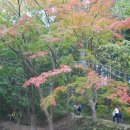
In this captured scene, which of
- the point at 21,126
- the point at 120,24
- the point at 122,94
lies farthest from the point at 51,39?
the point at 21,126

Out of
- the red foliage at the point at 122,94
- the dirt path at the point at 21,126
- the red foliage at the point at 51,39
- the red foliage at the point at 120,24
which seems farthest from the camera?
the dirt path at the point at 21,126

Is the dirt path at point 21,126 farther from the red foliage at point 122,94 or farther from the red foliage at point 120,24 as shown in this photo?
the red foliage at point 120,24

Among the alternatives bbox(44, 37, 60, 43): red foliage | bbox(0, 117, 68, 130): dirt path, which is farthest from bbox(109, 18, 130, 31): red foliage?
bbox(0, 117, 68, 130): dirt path

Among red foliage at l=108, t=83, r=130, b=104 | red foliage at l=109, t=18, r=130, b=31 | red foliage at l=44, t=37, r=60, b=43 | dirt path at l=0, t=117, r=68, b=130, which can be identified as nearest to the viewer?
red foliage at l=108, t=83, r=130, b=104

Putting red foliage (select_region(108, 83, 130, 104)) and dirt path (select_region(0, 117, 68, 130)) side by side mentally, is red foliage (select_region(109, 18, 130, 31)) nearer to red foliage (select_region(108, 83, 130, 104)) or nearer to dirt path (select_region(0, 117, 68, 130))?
red foliage (select_region(108, 83, 130, 104))

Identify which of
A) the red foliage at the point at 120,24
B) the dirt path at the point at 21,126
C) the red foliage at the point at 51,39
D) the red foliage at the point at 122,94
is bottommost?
the dirt path at the point at 21,126

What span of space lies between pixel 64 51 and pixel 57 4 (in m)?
4.03

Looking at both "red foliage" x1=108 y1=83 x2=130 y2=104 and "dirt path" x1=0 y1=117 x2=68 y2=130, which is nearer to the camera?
"red foliage" x1=108 y1=83 x2=130 y2=104

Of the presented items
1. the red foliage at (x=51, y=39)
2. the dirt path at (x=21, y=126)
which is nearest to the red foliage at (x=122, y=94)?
Answer: the red foliage at (x=51, y=39)

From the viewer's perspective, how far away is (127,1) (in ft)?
55.2

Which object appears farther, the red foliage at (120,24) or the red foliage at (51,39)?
the red foliage at (51,39)

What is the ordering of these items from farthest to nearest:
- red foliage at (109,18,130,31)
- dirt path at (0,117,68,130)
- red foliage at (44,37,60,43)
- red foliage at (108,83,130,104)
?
1. dirt path at (0,117,68,130)
2. red foliage at (44,37,60,43)
3. red foliage at (109,18,130,31)
4. red foliage at (108,83,130,104)

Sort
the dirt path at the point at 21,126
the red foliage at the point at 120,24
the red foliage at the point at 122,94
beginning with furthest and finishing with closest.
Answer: the dirt path at the point at 21,126
the red foliage at the point at 120,24
the red foliage at the point at 122,94

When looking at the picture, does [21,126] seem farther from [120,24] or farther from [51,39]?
[120,24]
